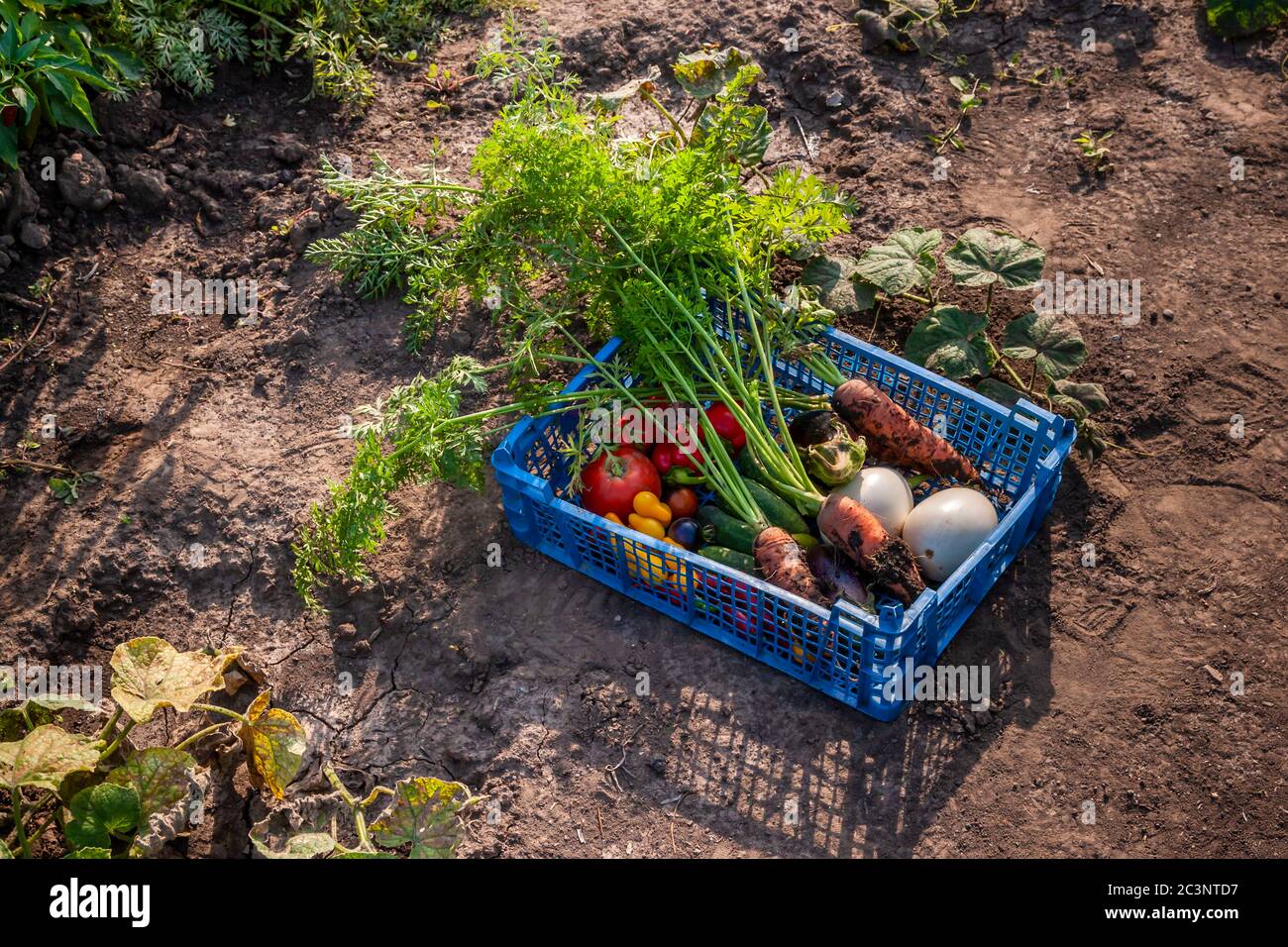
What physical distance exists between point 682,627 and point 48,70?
3.38 m

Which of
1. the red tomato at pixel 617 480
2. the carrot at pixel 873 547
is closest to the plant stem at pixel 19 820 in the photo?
the red tomato at pixel 617 480

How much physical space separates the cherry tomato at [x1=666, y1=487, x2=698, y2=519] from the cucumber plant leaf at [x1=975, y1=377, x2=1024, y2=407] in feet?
3.74

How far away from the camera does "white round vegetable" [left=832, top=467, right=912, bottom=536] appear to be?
360 centimetres

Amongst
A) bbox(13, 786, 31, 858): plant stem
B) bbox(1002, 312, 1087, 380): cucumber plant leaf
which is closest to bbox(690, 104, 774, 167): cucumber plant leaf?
bbox(1002, 312, 1087, 380): cucumber plant leaf

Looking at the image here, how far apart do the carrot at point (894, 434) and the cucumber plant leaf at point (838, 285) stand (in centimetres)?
47

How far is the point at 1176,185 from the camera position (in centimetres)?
470

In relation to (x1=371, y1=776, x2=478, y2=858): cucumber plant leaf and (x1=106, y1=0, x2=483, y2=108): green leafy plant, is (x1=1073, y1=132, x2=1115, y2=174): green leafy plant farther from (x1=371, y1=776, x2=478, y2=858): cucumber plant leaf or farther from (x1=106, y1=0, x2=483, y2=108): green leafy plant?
(x1=371, y1=776, x2=478, y2=858): cucumber plant leaf

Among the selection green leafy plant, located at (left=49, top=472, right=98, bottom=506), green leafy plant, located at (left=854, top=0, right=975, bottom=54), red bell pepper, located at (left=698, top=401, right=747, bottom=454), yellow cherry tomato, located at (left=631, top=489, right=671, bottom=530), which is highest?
green leafy plant, located at (left=854, top=0, right=975, bottom=54)

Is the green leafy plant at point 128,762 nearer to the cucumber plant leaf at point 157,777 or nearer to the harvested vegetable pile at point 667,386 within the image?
the cucumber plant leaf at point 157,777

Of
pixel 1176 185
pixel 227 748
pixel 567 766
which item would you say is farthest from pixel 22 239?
pixel 1176 185

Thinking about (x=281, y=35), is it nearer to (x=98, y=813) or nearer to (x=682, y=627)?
(x=682, y=627)

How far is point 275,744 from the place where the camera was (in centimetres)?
324

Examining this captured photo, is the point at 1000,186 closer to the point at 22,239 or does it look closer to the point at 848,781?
the point at 848,781

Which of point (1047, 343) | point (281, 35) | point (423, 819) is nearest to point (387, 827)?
point (423, 819)
